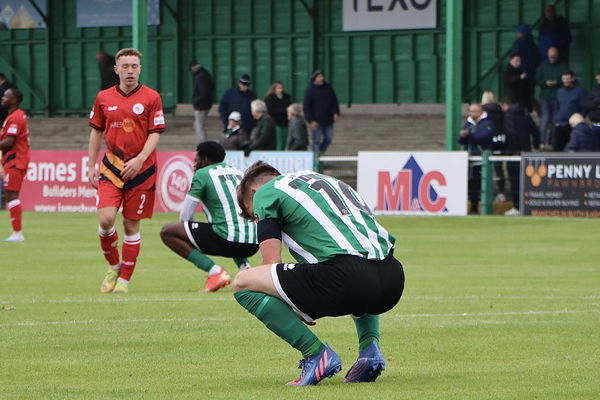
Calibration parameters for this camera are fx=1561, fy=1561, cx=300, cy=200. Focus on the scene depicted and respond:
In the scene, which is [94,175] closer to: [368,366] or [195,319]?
[195,319]

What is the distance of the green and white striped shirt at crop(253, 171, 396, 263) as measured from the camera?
27.2 ft

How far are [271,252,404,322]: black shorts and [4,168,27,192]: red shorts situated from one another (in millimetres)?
14333

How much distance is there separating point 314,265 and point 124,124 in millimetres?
6091

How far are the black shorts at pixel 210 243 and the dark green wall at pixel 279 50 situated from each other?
77.3 feet

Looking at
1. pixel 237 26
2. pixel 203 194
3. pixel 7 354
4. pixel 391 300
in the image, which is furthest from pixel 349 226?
pixel 237 26

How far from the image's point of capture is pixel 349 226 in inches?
328

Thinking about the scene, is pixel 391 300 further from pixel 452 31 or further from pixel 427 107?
pixel 427 107

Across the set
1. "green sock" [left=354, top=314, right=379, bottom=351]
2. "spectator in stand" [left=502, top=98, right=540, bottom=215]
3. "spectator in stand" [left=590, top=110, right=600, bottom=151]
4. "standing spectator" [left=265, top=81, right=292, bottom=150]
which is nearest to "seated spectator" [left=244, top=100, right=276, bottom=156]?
"standing spectator" [left=265, top=81, right=292, bottom=150]

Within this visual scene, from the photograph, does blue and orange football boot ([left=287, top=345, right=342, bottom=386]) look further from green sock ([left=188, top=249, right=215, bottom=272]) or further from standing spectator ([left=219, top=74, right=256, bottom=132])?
standing spectator ([left=219, top=74, right=256, bottom=132])

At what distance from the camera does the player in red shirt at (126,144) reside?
14109 millimetres

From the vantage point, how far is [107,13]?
1724 inches

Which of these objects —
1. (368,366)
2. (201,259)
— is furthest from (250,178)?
(201,259)

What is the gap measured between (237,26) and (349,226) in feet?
113

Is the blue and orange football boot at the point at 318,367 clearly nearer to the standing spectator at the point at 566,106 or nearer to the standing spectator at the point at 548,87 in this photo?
the standing spectator at the point at 566,106
